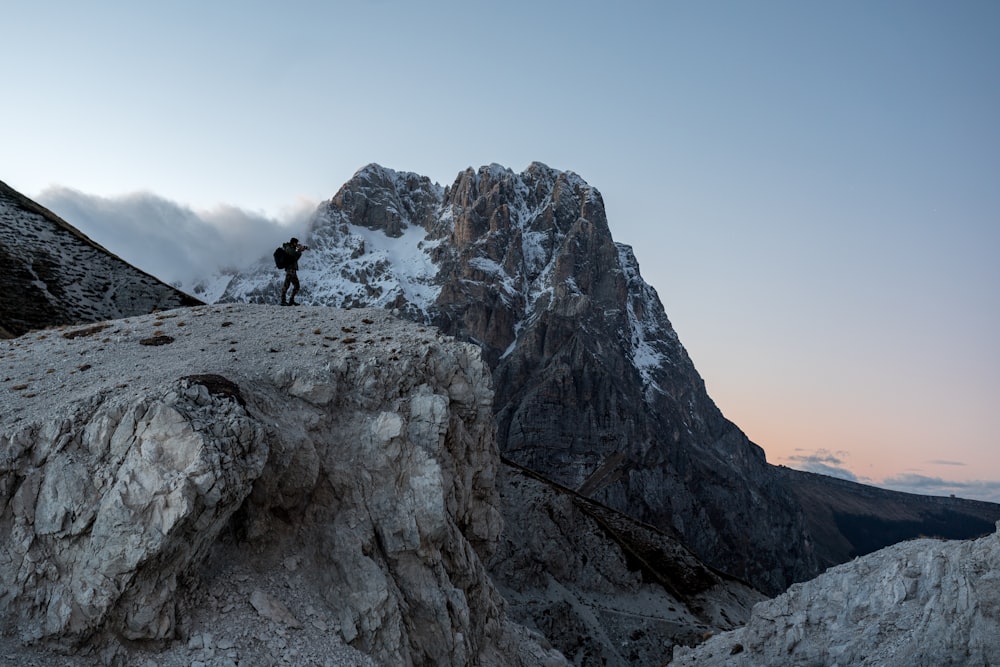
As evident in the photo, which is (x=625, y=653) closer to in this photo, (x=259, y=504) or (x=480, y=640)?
(x=480, y=640)

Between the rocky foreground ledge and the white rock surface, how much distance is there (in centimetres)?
1210

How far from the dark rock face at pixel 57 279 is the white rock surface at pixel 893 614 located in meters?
41.3

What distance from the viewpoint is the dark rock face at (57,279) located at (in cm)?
4181

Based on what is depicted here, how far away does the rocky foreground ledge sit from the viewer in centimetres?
1655

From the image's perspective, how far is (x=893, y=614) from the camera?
27703 millimetres

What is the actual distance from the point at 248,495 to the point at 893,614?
→ 25031 mm

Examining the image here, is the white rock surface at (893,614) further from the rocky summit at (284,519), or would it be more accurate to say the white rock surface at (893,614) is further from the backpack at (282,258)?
the backpack at (282,258)

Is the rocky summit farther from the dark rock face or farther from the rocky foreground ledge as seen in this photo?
the dark rock face

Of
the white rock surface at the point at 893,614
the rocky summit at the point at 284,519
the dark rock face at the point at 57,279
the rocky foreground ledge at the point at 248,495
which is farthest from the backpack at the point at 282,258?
the white rock surface at the point at 893,614

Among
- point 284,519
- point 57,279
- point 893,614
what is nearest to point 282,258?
point 284,519

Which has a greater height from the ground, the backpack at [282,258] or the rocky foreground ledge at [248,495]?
the backpack at [282,258]

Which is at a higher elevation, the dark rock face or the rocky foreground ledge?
the dark rock face

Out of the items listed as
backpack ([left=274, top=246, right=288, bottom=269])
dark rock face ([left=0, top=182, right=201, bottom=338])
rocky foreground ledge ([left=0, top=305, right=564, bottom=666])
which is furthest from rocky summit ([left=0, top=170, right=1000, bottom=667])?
backpack ([left=274, top=246, right=288, bottom=269])

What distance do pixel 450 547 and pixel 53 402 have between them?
13.7m
